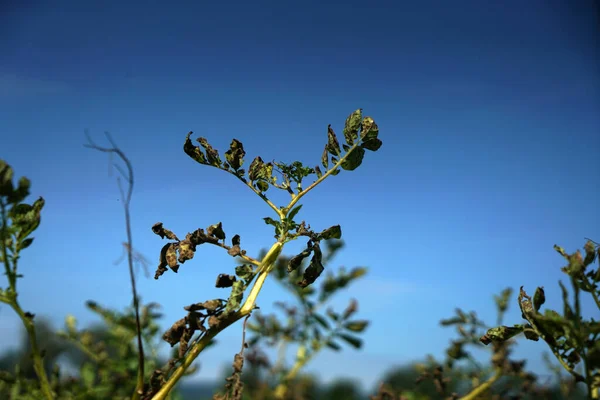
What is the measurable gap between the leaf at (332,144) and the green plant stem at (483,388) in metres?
1.79

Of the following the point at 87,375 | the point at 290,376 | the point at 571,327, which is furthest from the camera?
the point at 290,376

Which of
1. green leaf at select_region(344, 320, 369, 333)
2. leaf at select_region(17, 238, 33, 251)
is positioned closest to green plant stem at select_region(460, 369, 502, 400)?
green leaf at select_region(344, 320, 369, 333)

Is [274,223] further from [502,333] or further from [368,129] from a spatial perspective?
[502,333]

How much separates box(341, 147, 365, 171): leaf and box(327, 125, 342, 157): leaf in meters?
0.04

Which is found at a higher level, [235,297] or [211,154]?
[211,154]

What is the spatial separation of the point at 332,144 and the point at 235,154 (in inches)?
12.3

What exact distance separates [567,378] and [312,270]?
3.17 meters

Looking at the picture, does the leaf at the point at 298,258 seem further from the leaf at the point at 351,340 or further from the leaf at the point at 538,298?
the leaf at the point at 351,340

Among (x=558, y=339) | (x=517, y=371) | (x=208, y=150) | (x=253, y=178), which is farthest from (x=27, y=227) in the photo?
(x=517, y=371)

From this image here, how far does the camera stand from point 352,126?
1.64 metres

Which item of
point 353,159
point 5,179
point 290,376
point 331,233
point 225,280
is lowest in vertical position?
point 225,280

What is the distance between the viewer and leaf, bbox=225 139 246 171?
5.46ft

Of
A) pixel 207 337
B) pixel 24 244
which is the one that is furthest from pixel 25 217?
pixel 207 337

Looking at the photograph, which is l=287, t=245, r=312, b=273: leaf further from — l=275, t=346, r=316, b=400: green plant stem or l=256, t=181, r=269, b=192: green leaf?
l=275, t=346, r=316, b=400: green plant stem
